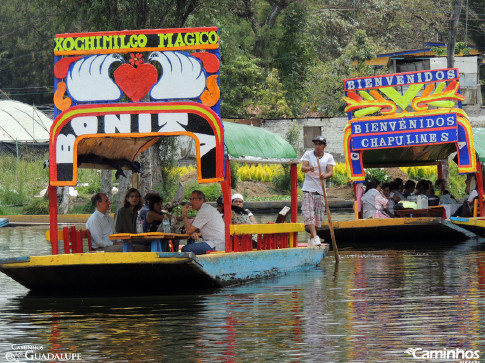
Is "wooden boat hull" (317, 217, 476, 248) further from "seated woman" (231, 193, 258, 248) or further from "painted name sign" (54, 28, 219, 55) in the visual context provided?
"painted name sign" (54, 28, 219, 55)

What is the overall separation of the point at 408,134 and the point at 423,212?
60.0 inches

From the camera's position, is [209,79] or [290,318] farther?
[209,79]

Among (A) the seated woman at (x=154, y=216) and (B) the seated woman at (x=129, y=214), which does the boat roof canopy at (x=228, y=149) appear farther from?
(A) the seated woman at (x=154, y=216)

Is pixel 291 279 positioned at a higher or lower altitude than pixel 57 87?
lower

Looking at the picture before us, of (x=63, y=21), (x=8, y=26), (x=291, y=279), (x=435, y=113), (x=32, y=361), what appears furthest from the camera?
(x=8, y=26)

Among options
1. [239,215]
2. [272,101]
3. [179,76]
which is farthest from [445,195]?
[272,101]

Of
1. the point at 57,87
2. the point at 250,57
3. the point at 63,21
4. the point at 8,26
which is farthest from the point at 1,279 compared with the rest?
the point at 8,26

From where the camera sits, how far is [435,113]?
19891mm

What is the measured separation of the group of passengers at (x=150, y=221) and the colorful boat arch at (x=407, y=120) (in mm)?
7555

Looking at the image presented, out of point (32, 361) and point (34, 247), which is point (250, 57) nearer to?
point (34, 247)

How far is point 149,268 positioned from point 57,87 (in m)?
2.49

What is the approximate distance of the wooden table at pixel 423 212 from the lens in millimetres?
19719

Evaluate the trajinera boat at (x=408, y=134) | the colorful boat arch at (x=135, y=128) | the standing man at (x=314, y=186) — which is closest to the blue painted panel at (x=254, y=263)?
the standing man at (x=314, y=186)

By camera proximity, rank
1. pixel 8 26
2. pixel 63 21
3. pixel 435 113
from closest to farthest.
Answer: pixel 435 113, pixel 63 21, pixel 8 26
